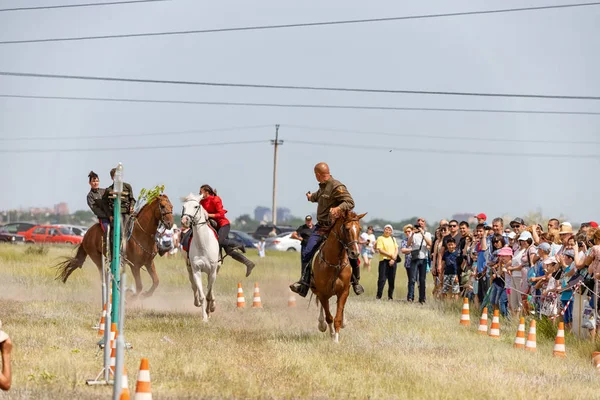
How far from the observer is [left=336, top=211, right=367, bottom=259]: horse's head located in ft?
56.6

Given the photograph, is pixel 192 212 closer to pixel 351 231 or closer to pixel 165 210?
pixel 165 210

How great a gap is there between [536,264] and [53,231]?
51.6m

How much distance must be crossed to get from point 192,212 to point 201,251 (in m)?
0.84

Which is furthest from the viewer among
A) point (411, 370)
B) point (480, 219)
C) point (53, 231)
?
point (53, 231)

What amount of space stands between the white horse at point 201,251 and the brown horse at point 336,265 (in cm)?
343

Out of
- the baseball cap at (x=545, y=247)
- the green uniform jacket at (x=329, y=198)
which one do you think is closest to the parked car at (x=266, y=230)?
the baseball cap at (x=545, y=247)

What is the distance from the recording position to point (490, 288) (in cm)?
2303

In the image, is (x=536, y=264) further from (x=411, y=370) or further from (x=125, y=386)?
(x=125, y=386)

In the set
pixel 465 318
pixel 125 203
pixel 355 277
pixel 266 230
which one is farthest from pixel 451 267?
pixel 266 230

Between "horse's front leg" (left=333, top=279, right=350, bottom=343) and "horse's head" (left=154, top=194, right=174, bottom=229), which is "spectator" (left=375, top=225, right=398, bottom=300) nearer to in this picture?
"horse's head" (left=154, top=194, right=174, bottom=229)

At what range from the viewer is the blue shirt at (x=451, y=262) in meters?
26.7

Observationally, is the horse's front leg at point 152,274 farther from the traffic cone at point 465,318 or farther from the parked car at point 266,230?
the parked car at point 266,230

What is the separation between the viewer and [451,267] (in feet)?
88.2

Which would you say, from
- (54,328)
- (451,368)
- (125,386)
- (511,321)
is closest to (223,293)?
(511,321)
